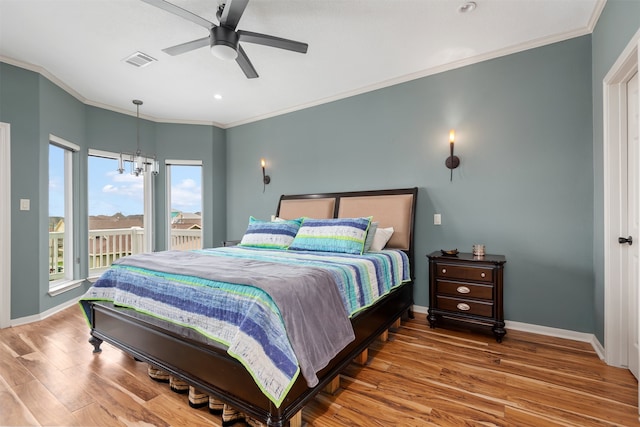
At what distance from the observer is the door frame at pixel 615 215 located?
2170 mm

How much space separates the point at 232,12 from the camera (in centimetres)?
201

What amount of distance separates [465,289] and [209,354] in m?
2.28

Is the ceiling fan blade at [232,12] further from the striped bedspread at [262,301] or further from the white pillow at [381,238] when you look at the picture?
the white pillow at [381,238]

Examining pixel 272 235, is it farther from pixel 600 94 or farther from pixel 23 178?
pixel 600 94

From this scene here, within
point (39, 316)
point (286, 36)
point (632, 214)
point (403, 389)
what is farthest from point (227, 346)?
Result: point (39, 316)

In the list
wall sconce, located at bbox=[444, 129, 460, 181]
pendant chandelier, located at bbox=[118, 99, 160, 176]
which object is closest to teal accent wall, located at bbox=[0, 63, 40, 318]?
pendant chandelier, located at bbox=[118, 99, 160, 176]

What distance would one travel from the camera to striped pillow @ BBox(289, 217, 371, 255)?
2.88 meters

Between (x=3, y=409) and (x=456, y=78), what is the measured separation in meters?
4.48

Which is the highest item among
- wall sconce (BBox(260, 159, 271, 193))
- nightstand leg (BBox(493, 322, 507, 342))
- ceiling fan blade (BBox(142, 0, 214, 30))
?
→ ceiling fan blade (BBox(142, 0, 214, 30))

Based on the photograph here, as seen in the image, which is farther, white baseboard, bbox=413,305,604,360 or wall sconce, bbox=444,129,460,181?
wall sconce, bbox=444,129,460,181

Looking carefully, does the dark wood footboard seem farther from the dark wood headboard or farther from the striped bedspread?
the dark wood headboard

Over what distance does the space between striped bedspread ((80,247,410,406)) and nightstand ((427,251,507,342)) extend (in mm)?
801

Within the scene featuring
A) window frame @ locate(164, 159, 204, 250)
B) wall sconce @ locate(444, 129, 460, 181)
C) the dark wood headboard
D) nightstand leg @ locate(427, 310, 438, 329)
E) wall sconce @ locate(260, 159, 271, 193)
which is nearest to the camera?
nightstand leg @ locate(427, 310, 438, 329)

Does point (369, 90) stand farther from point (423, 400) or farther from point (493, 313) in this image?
point (423, 400)
